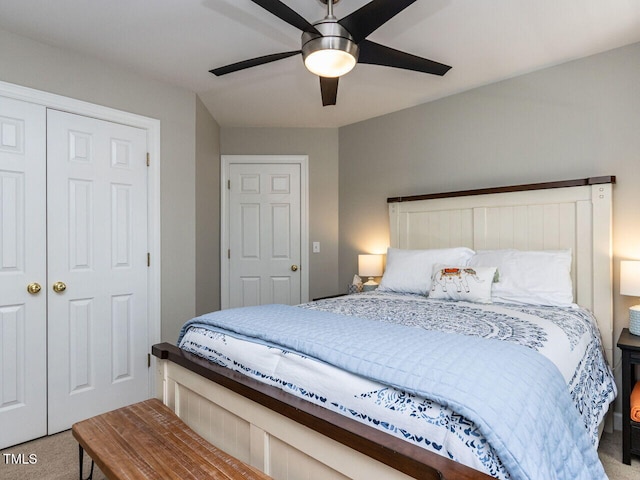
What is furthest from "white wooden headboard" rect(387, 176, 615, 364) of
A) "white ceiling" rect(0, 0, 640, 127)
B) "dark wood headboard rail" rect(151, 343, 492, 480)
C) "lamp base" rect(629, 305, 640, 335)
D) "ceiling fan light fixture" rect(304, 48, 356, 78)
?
"dark wood headboard rail" rect(151, 343, 492, 480)

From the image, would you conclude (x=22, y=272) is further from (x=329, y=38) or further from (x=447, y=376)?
(x=447, y=376)

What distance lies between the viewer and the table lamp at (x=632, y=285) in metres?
2.21

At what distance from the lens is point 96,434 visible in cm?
154

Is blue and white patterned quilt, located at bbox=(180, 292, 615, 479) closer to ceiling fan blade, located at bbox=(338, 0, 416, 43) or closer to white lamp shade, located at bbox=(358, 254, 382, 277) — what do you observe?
ceiling fan blade, located at bbox=(338, 0, 416, 43)

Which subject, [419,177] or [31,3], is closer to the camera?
[31,3]

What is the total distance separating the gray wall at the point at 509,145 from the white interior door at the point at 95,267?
2034mm

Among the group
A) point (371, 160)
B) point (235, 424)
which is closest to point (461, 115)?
point (371, 160)

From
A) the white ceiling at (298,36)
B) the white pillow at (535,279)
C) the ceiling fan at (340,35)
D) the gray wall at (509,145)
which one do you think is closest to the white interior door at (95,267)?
the white ceiling at (298,36)

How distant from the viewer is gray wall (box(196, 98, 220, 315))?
3422 millimetres

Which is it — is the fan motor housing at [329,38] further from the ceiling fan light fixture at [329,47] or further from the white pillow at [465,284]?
the white pillow at [465,284]

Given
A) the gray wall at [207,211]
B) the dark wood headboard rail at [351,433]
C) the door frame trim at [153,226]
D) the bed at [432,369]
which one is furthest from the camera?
the gray wall at [207,211]

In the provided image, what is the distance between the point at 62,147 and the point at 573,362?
10.1 feet

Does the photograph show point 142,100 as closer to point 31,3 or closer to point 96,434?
point 31,3

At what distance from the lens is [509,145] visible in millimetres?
2980
